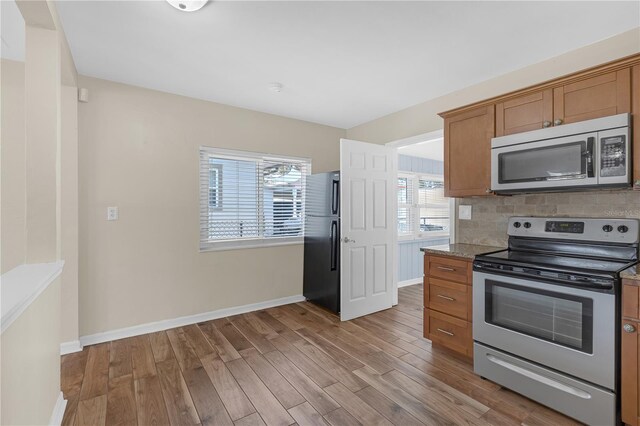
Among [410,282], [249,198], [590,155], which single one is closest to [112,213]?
[249,198]

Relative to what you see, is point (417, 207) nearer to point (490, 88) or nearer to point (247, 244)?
point (490, 88)

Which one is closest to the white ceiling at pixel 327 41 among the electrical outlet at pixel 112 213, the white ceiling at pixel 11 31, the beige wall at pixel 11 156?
the white ceiling at pixel 11 31

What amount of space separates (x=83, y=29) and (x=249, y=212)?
2185 millimetres

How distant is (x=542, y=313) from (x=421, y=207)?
3.45 m

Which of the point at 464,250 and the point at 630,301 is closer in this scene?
the point at 630,301

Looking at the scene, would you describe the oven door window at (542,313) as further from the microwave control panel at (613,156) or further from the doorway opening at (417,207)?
the doorway opening at (417,207)

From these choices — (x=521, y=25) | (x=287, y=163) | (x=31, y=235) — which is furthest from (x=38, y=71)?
(x=521, y=25)

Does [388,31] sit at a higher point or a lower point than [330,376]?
higher

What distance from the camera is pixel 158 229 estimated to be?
3.07 metres

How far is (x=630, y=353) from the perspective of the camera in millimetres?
1584

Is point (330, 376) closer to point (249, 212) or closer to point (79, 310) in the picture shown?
point (249, 212)

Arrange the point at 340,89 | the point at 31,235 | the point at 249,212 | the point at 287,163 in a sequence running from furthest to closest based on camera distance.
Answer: the point at 287,163
the point at 249,212
the point at 340,89
the point at 31,235

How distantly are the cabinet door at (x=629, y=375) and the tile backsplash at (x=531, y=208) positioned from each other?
859mm

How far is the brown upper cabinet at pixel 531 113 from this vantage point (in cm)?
181
